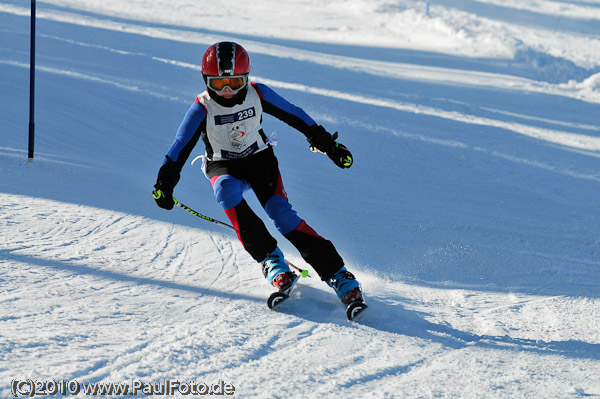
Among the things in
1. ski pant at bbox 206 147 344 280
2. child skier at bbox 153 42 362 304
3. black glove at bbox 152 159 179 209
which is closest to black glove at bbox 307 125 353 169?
child skier at bbox 153 42 362 304

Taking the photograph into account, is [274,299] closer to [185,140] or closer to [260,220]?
[260,220]

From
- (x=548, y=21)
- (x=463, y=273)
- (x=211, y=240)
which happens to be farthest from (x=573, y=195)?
(x=548, y=21)

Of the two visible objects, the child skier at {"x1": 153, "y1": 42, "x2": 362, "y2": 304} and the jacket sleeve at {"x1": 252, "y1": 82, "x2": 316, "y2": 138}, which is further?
the jacket sleeve at {"x1": 252, "y1": 82, "x2": 316, "y2": 138}

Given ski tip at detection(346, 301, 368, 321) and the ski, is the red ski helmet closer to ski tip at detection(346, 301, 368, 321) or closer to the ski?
the ski

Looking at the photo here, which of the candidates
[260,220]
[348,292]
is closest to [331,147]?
[260,220]

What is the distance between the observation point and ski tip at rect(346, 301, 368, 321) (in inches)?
133

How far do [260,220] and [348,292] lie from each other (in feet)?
2.30

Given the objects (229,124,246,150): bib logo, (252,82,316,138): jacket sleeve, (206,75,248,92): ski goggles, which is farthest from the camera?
(252,82,316,138): jacket sleeve

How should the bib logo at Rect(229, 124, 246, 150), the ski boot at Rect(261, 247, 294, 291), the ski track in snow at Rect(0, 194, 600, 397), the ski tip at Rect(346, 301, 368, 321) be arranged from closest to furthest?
the ski track in snow at Rect(0, 194, 600, 397), the ski tip at Rect(346, 301, 368, 321), the ski boot at Rect(261, 247, 294, 291), the bib logo at Rect(229, 124, 246, 150)

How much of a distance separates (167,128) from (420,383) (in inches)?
227

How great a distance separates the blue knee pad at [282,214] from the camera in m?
3.67

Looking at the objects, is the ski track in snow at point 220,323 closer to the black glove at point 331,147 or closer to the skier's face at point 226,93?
the black glove at point 331,147

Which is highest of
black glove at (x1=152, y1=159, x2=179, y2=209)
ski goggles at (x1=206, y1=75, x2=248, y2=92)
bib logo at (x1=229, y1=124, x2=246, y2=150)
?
ski goggles at (x1=206, y1=75, x2=248, y2=92)

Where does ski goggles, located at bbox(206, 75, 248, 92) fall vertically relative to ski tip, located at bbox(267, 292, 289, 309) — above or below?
above
